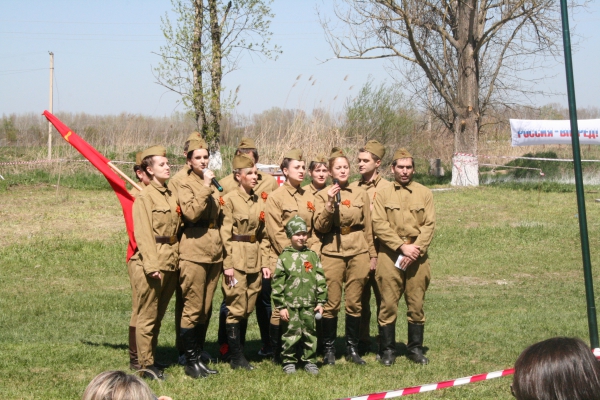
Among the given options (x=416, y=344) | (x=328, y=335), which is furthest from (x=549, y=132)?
(x=328, y=335)

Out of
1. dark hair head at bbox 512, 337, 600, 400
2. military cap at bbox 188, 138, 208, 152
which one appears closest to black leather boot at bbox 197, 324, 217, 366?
military cap at bbox 188, 138, 208, 152

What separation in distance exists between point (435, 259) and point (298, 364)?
281 inches

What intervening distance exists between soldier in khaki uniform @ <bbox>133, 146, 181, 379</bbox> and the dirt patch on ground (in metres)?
8.51

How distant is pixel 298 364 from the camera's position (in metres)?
6.64

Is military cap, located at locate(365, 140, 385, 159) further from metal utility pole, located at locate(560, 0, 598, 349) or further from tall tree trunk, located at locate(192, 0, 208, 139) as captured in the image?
tall tree trunk, located at locate(192, 0, 208, 139)

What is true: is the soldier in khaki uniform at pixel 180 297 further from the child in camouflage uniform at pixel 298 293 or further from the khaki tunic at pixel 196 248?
the child in camouflage uniform at pixel 298 293

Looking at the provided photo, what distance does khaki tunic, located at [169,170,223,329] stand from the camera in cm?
619

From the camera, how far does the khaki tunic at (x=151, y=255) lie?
5.99 m

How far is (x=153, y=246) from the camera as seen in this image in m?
5.99

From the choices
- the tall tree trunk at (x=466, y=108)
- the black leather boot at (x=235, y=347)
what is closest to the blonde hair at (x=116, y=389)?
the black leather boot at (x=235, y=347)

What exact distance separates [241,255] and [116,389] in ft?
13.6

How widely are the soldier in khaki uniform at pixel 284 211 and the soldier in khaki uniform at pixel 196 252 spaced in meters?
0.55

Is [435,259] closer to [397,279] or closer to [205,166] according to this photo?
[397,279]

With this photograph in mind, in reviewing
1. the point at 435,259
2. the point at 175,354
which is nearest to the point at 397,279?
the point at 175,354
